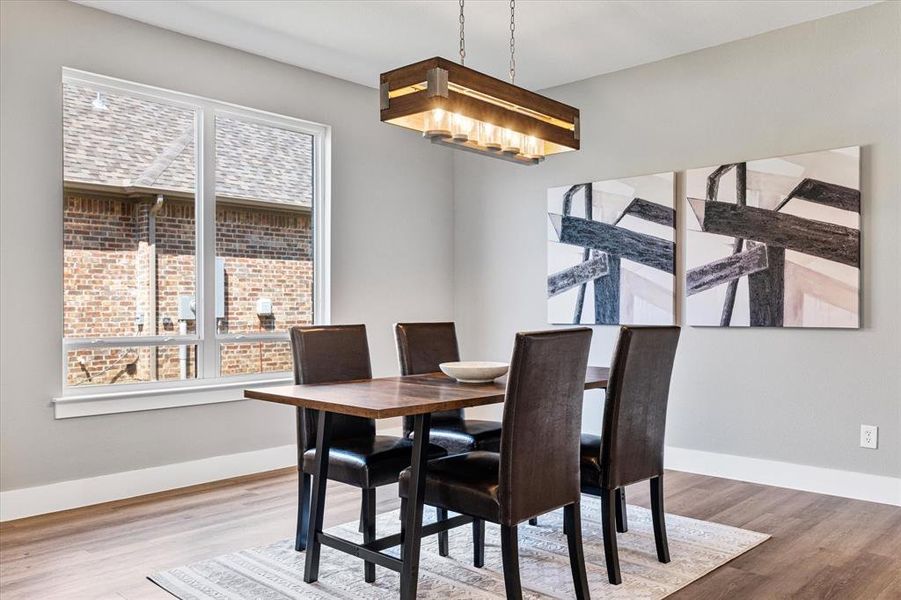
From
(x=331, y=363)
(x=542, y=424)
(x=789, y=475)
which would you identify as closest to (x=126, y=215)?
(x=331, y=363)

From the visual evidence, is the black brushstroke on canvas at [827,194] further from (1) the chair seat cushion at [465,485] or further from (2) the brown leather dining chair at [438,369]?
(1) the chair seat cushion at [465,485]

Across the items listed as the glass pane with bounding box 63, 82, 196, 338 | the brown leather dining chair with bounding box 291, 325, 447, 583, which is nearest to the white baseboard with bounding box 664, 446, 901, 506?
the brown leather dining chair with bounding box 291, 325, 447, 583

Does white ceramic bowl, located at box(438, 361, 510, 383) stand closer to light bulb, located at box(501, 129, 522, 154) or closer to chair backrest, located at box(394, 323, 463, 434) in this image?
chair backrest, located at box(394, 323, 463, 434)

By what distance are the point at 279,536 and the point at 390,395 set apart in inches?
45.6

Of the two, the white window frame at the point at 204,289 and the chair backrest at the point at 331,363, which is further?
the white window frame at the point at 204,289

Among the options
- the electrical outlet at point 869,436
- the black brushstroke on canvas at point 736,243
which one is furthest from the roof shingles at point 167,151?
the electrical outlet at point 869,436

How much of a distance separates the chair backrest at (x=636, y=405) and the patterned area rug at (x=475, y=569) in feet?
1.22

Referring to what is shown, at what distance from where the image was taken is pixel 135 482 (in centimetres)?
388

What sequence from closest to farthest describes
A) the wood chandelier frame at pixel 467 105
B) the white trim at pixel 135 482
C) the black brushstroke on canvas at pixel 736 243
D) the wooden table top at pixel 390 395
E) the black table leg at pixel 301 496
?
the wooden table top at pixel 390 395 < the wood chandelier frame at pixel 467 105 < the black table leg at pixel 301 496 < the white trim at pixel 135 482 < the black brushstroke on canvas at pixel 736 243

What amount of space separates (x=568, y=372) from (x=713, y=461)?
96.6 inches

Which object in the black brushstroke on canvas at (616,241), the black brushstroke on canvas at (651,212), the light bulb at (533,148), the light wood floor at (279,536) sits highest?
the light bulb at (533,148)

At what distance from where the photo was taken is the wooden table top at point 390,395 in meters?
2.19

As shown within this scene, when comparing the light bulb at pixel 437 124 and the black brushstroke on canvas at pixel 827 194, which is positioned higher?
the light bulb at pixel 437 124

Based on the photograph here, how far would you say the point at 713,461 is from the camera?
435 cm
